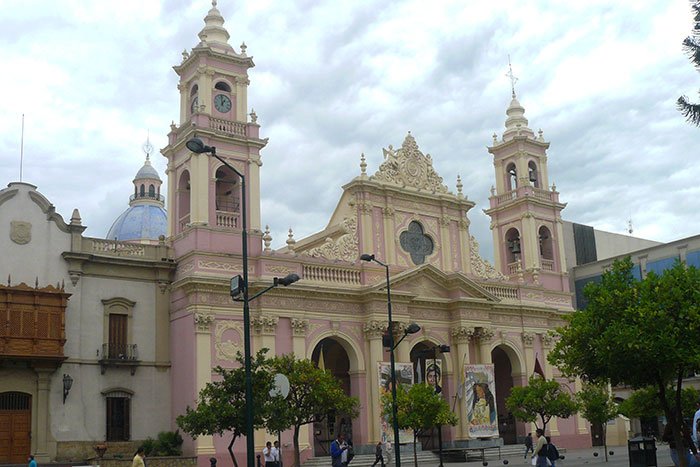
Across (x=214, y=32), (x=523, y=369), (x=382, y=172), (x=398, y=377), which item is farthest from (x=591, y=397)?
(x=214, y=32)

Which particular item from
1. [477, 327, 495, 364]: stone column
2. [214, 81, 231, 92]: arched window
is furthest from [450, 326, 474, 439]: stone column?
[214, 81, 231, 92]: arched window

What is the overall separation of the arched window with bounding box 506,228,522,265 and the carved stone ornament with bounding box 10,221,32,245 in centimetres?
3091

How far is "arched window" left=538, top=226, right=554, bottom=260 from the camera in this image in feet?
180

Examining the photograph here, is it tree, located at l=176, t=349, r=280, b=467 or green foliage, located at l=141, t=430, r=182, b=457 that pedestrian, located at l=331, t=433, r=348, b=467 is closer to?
tree, located at l=176, t=349, r=280, b=467

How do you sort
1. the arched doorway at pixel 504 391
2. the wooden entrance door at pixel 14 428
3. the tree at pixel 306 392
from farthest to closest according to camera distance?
the arched doorway at pixel 504 391 → the wooden entrance door at pixel 14 428 → the tree at pixel 306 392

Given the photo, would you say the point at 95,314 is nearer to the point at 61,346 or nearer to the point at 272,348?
the point at 61,346

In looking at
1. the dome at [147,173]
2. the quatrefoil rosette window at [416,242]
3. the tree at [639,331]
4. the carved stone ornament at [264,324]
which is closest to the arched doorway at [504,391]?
the quatrefoil rosette window at [416,242]

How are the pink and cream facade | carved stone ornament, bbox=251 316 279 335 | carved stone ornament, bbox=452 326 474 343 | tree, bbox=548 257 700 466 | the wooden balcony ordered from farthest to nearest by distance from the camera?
carved stone ornament, bbox=452 326 474 343
carved stone ornament, bbox=251 316 279 335
the pink and cream facade
the wooden balcony
tree, bbox=548 257 700 466

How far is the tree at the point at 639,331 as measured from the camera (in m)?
21.0

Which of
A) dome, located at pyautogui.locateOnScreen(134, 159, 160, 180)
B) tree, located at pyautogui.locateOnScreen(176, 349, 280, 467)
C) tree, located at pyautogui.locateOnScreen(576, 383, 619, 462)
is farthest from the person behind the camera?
dome, located at pyautogui.locateOnScreen(134, 159, 160, 180)

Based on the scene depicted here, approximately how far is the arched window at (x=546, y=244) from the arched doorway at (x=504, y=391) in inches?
314

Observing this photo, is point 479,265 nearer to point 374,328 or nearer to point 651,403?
point 374,328

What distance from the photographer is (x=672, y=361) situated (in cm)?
2095

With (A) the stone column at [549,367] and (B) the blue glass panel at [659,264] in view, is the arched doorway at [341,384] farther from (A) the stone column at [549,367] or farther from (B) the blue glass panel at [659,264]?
(B) the blue glass panel at [659,264]
